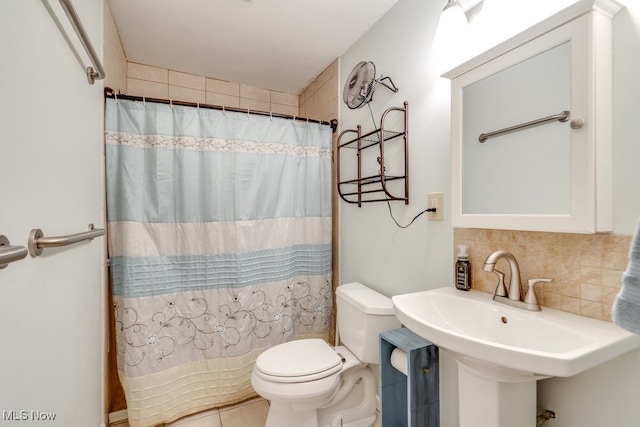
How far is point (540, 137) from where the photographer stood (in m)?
0.85

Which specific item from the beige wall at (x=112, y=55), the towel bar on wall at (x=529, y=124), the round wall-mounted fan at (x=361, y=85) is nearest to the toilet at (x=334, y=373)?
the towel bar on wall at (x=529, y=124)

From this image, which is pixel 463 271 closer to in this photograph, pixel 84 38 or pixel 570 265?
pixel 570 265

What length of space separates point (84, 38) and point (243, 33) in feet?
3.37

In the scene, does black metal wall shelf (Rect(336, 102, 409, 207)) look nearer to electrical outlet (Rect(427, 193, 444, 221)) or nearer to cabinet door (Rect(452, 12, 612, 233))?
electrical outlet (Rect(427, 193, 444, 221))

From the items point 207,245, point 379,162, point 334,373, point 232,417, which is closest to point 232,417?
point 232,417

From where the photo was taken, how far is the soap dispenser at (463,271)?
1054 millimetres

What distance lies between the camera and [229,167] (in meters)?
1.69

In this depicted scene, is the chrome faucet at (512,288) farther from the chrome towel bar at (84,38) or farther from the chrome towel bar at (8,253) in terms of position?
the chrome towel bar at (84,38)

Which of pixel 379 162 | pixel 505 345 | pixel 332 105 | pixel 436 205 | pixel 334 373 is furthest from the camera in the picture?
pixel 332 105

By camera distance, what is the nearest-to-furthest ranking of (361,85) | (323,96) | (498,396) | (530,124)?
1. (498,396)
2. (530,124)
3. (361,85)
4. (323,96)

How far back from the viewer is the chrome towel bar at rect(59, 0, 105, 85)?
2.58 ft

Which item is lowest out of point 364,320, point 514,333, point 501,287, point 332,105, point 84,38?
point 364,320

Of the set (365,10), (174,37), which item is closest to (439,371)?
(365,10)

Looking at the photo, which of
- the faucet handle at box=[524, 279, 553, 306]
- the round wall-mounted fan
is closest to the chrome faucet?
the faucet handle at box=[524, 279, 553, 306]
